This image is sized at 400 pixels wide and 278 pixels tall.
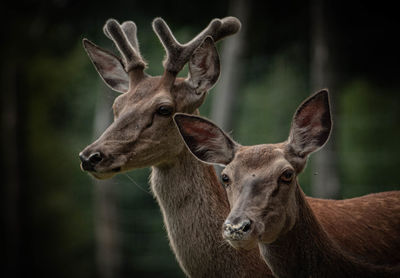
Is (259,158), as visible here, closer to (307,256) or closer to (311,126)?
(311,126)

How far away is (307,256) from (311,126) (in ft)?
2.63

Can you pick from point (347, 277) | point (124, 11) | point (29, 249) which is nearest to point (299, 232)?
point (347, 277)

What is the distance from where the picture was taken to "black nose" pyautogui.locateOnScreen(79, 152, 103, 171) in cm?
340

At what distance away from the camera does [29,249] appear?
37.8 ft

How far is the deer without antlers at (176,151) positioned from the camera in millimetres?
3621

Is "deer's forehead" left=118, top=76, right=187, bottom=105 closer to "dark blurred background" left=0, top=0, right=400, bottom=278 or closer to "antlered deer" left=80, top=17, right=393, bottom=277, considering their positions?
"antlered deer" left=80, top=17, right=393, bottom=277

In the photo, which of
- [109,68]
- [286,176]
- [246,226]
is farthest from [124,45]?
[246,226]

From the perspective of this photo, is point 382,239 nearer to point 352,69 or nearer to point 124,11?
point 352,69

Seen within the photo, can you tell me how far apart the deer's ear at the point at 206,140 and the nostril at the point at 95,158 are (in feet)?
1.78

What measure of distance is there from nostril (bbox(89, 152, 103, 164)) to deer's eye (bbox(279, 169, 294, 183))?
1.17 m

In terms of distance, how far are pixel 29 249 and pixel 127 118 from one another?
8.83 meters

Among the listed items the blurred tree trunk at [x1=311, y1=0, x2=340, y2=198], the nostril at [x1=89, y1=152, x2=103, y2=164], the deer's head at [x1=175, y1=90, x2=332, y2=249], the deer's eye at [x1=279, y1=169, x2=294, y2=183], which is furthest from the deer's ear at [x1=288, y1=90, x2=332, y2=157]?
the blurred tree trunk at [x1=311, y1=0, x2=340, y2=198]

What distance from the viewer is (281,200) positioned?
3092 millimetres

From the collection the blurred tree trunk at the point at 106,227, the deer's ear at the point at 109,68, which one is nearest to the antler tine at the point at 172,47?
the deer's ear at the point at 109,68
